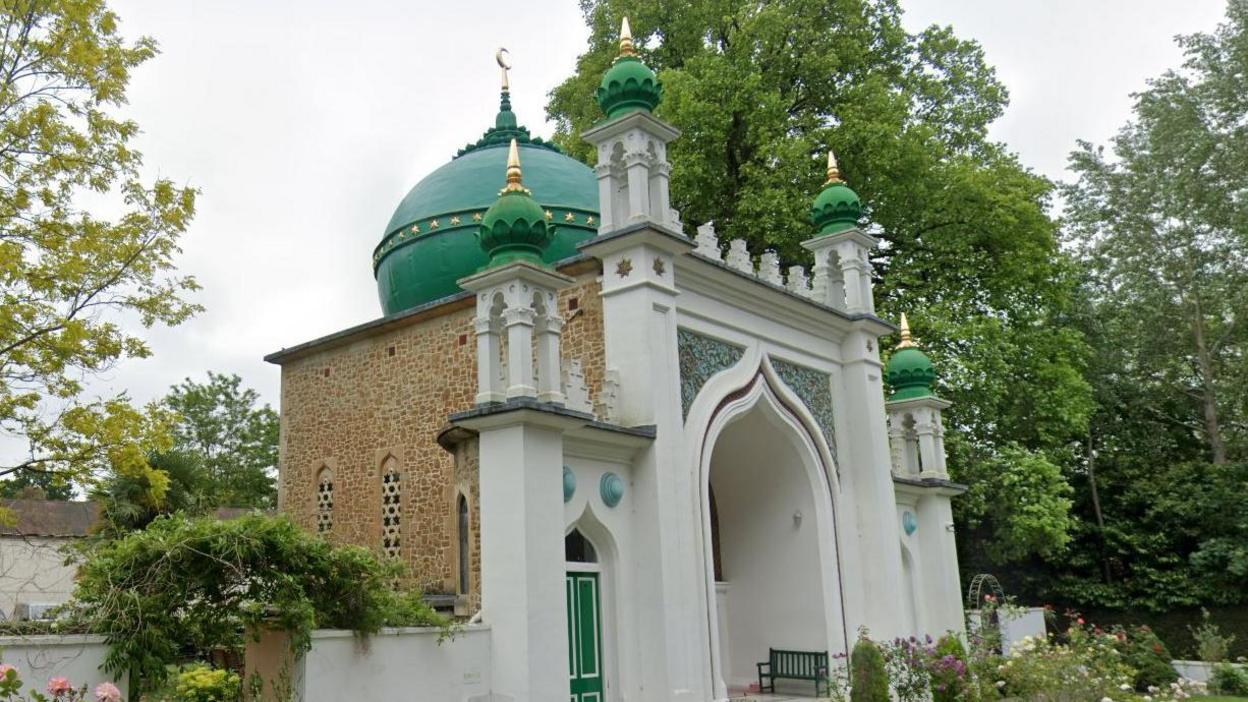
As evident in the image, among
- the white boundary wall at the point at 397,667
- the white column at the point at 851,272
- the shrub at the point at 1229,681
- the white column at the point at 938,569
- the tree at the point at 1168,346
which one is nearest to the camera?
the white boundary wall at the point at 397,667

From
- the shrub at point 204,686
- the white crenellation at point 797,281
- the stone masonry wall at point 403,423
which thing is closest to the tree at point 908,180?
the white crenellation at point 797,281

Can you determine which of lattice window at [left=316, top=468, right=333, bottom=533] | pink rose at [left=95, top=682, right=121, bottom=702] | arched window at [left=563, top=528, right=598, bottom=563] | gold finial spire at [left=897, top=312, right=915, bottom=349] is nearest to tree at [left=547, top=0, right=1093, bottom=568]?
gold finial spire at [left=897, top=312, right=915, bottom=349]

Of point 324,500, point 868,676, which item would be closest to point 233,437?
point 324,500

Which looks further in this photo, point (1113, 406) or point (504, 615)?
point (1113, 406)

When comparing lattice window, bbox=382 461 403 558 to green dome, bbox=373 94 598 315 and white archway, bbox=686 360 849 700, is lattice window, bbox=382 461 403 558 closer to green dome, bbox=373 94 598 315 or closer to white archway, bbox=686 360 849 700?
green dome, bbox=373 94 598 315

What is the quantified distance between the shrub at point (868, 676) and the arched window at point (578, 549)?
3333 mm

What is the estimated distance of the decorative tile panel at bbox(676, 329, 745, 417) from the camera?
10977 mm

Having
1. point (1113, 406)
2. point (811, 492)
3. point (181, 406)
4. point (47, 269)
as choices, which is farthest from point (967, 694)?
point (181, 406)

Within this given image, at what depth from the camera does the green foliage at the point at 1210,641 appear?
743 inches

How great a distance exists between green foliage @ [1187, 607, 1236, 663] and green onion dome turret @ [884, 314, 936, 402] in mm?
7585

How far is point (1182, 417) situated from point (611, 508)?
2106 cm

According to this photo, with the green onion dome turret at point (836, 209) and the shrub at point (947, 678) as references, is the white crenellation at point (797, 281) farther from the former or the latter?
the shrub at point (947, 678)

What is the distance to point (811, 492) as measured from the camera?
43.3 feet

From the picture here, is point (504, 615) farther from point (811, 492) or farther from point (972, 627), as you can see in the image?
point (972, 627)
